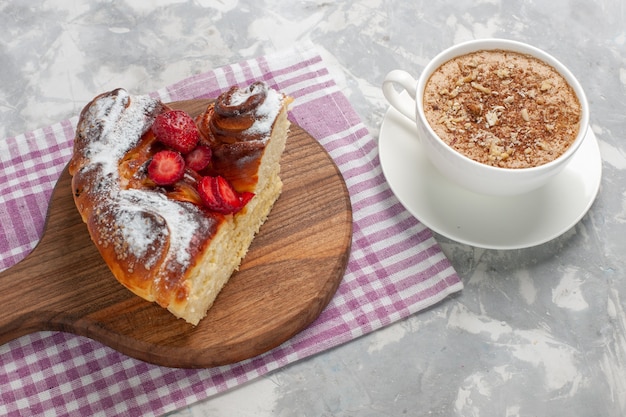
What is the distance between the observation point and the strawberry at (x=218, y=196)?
105 inches

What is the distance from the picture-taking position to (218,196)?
2678 millimetres

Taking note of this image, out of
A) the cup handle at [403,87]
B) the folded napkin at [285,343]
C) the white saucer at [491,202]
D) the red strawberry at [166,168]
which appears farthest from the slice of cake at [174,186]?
the white saucer at [491,202]

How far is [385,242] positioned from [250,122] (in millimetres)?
782

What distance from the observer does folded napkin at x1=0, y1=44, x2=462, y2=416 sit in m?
2.81

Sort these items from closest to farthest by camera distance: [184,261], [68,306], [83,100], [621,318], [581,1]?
[184,261] < [68,306] < [621,318] < [83,100] < [581,1]

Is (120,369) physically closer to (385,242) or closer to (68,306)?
(68,306)

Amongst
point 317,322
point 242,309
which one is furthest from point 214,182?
point 317,322

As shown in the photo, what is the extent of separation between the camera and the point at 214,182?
106 inches

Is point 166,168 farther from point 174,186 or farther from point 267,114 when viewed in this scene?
point 267,114

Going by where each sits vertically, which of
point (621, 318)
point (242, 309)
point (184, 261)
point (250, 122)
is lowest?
point (621, 318)

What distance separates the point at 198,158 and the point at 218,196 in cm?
18

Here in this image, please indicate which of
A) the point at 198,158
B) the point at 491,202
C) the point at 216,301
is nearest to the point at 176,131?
the point at 198,158

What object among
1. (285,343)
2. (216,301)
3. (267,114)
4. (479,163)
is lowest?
(285,343)

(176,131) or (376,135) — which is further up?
(176,131)
